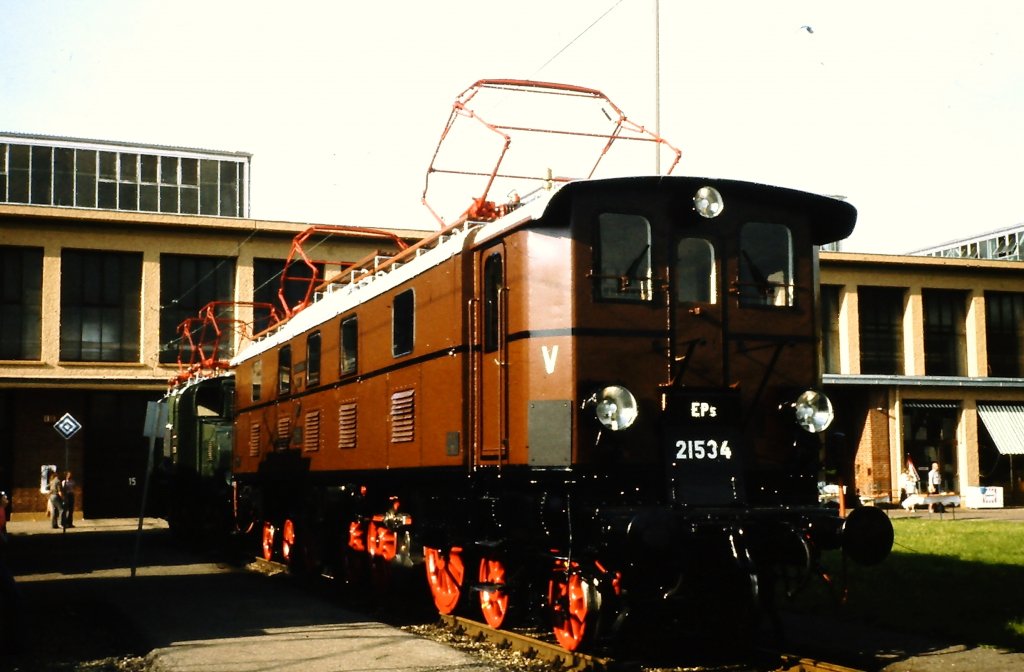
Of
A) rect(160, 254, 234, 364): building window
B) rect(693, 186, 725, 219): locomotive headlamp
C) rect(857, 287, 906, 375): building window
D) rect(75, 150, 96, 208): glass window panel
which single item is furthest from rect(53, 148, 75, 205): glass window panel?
rect(693, 186, 725, 219): locomotive headlamp

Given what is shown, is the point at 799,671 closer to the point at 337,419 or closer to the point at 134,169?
the point at 337,419

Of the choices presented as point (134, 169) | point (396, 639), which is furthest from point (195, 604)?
point (134, 169)

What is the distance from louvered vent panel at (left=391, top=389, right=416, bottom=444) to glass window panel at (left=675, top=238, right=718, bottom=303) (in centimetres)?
327

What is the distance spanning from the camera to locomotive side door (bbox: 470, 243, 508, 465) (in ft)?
33.3

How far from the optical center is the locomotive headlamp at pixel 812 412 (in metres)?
10.0

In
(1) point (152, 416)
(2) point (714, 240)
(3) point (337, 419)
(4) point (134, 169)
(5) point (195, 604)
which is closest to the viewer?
(2) point (714, 240)

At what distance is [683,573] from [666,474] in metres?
0.94

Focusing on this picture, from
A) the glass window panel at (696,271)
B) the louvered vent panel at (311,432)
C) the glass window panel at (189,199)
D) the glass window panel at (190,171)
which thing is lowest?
the louvered vent panel at (311,432)

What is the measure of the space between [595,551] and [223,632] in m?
4.21

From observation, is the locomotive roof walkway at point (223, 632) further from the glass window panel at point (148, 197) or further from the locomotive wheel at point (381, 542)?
the glass window panel at point (148, 197)

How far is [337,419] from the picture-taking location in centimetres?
1484

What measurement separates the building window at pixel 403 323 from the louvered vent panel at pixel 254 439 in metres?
7.46

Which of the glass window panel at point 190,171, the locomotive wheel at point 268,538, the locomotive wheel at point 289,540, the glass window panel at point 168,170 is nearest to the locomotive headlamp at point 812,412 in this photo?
the locomotive wheel at point 289,540

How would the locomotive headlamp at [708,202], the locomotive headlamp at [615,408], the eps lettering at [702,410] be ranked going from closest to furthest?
1. the locomotive headlamp at [615,408]
2. the eps lettering at [702,410]
3. the locomotive headlamp at [708,202]
